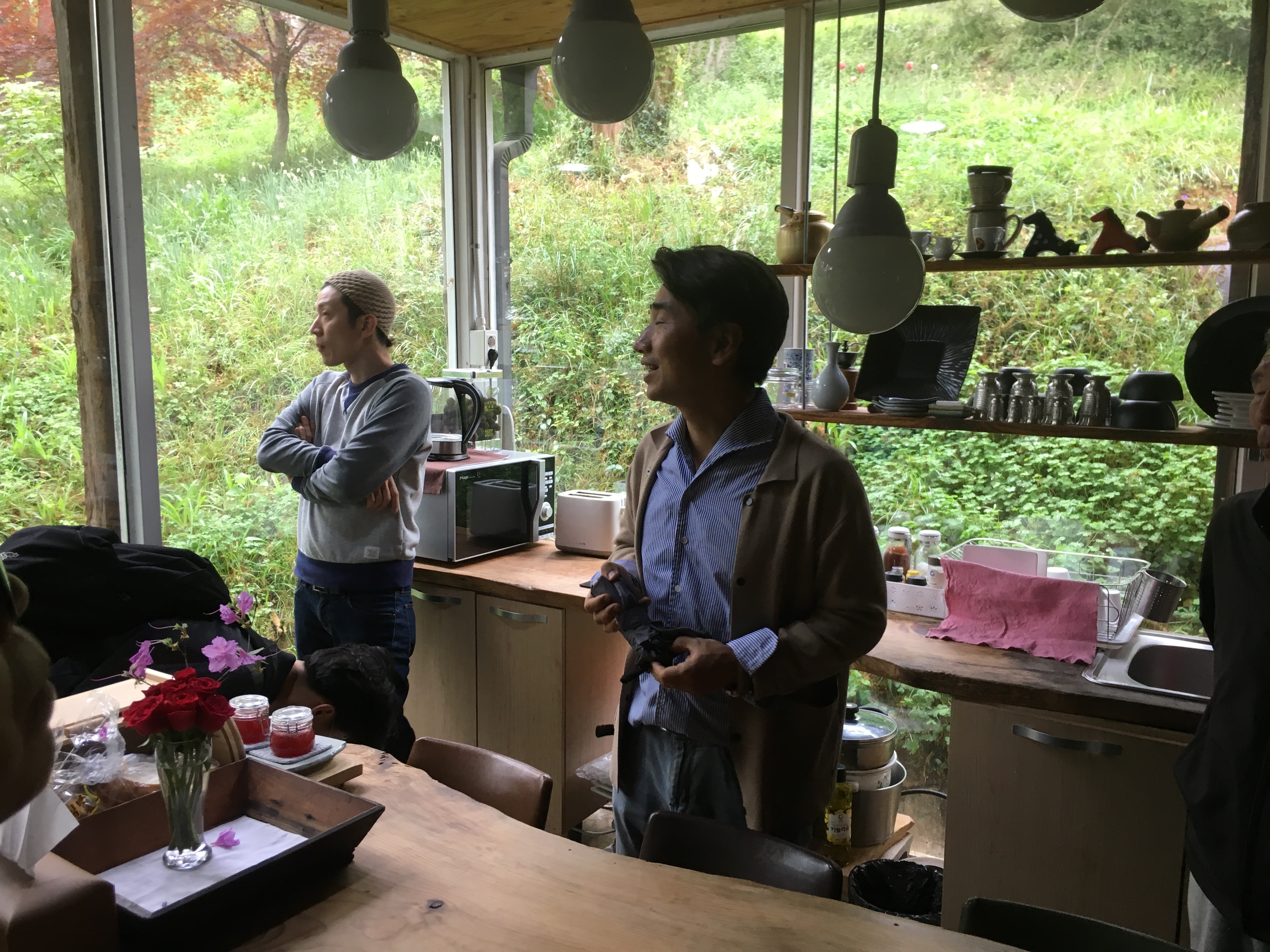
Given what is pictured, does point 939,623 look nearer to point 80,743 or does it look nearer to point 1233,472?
point 1233,472

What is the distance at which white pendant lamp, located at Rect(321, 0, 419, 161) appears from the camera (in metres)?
1.71

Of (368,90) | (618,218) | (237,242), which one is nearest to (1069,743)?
(368,90)

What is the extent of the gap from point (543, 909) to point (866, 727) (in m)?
1.71

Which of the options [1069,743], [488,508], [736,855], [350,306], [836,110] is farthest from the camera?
[488,508]

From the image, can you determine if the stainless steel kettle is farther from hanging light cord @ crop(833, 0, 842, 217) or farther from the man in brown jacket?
the man in brown jacket

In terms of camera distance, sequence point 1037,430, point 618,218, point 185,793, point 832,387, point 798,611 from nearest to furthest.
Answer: point 185,793 → point 798,611 → point 1037,430 → point 832,387 → point 618,218

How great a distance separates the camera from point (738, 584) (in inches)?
70.3

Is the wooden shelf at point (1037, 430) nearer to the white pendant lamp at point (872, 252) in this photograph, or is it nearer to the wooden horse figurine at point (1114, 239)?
the wooden horse figurine at point (1114, 239)

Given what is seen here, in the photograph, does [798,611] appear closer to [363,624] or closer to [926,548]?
[926,548]

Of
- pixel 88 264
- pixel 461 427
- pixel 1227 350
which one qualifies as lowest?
pixel 461 427

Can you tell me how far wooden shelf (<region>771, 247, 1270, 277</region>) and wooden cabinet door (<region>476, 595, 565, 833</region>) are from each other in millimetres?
1477

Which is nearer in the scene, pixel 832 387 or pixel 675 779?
pixel 675 779

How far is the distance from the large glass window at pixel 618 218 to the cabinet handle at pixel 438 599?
0.80m

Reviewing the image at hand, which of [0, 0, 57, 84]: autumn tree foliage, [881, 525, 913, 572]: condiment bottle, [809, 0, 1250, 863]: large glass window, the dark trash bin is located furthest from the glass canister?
[0, 0, 57, 84]: autumn tree foliage
